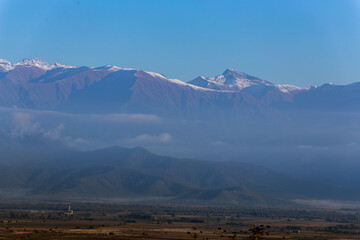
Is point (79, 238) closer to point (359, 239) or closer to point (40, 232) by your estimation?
point (40, 232)

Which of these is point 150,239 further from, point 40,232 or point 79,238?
point 40,232

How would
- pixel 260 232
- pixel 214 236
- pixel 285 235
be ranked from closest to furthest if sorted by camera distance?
1. pixel 260 232
2. pixel 214 236
3. pixel 285 235

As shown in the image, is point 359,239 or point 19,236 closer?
point 19,236

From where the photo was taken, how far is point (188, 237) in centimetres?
17325

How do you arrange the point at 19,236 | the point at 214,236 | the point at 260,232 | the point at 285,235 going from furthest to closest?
the point at 285,235 < the point at 214,236 < the point at 19,236 < the point at 260,232

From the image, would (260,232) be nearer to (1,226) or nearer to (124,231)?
(124,231)

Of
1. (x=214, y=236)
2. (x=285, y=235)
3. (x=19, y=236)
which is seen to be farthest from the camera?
(x=285, y=235)

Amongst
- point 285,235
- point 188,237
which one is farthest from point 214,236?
point 285,235

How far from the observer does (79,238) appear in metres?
165

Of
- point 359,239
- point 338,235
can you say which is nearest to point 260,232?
point 359,239

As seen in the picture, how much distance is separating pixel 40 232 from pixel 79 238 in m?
18.9

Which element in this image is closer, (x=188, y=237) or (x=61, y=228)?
(x=188, y=237)

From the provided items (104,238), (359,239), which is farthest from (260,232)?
(359,239)

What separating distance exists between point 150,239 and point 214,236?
58.1ft
